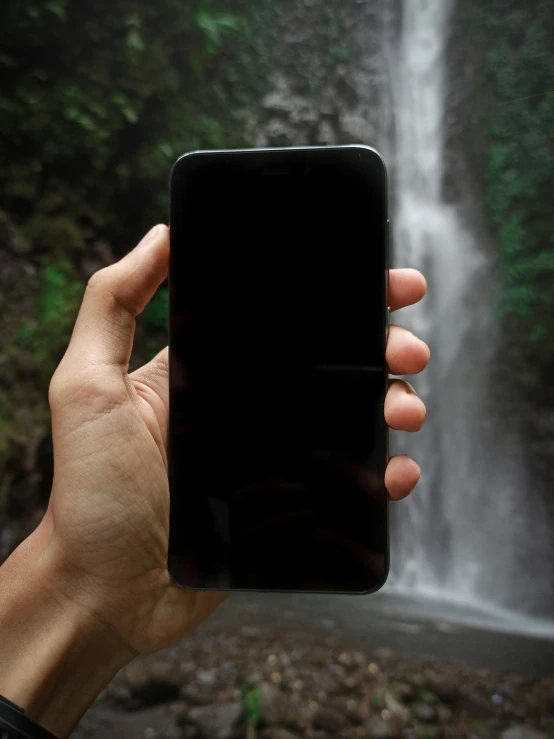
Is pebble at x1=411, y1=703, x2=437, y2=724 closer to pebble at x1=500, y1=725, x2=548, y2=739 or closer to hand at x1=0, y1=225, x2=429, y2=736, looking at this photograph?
pebble at x1=500, y1=725, x2=548, y2=739

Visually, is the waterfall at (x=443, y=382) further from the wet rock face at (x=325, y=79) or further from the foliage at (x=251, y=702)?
the foliage at (x=251, y=702)

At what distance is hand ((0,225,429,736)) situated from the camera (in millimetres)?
440

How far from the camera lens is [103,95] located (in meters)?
0.79

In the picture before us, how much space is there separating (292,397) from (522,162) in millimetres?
754

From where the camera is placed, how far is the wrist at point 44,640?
446 millimetres

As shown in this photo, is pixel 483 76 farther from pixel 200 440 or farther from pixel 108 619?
pixel 108 619

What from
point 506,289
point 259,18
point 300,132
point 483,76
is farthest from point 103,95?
point 506,289

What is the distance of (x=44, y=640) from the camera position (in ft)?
1.49

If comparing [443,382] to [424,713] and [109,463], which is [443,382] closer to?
[424,713]

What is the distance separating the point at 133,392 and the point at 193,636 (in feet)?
1.44

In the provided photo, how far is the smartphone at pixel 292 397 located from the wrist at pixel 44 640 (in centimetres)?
13

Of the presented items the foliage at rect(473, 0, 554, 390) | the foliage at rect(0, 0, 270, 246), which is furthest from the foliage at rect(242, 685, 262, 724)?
the foliage at rect(473, 0, 554, 390)

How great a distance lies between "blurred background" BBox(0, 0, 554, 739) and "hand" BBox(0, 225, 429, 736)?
0.81ft

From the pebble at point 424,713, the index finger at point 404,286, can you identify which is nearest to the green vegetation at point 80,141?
the index finger at point 404,286
